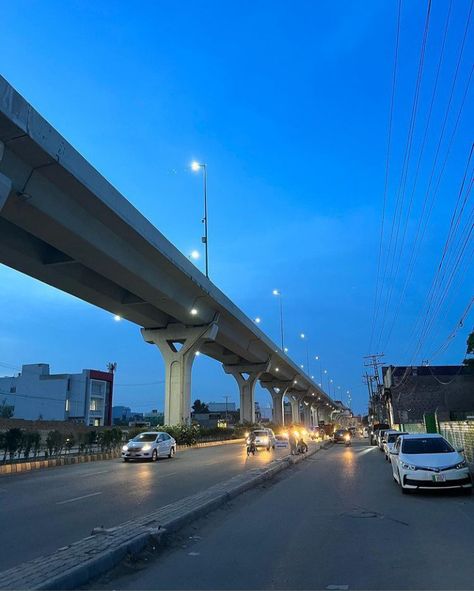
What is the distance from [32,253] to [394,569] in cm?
2140

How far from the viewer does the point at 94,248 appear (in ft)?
73.6

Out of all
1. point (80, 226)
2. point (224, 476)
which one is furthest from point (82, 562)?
point (80, 226)

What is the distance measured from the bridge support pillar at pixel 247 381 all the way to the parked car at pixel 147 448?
3601 centimetres

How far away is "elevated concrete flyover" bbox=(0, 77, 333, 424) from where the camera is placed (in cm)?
1659

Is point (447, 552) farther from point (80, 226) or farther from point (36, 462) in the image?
point (36, 462)

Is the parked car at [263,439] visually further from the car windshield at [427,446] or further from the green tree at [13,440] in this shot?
the car windshield at [427,446]

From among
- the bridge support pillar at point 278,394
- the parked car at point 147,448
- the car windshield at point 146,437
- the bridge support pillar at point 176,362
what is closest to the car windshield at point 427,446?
the parked car at point 147,448

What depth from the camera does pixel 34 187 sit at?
59.4 ft

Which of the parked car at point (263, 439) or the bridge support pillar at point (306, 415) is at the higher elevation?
the bridge support pillar at point (306, 415)

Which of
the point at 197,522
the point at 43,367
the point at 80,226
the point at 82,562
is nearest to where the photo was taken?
the point at 82,562

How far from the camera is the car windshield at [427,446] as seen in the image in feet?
45.8

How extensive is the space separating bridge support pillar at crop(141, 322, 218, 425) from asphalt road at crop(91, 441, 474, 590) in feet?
93.4

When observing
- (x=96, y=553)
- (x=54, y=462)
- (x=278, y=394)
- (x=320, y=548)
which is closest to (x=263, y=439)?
(x=54, y=462)

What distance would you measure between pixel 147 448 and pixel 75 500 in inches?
577
